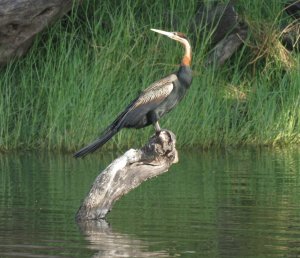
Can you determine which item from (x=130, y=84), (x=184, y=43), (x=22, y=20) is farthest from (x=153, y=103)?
(x=22, y=20)

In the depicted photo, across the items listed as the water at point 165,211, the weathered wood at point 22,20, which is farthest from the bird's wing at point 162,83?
the weathered wood at point 22,20

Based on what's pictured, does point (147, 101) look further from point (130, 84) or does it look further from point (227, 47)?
point (227, 47)

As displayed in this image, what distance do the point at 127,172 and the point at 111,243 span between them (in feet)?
3.39

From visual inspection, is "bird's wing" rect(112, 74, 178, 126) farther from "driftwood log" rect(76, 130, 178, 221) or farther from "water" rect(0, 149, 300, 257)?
"driftwood log" rect(76, 130, 178, 221)

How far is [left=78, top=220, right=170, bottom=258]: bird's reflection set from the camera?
7.01m

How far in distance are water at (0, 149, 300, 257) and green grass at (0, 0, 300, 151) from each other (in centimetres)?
74

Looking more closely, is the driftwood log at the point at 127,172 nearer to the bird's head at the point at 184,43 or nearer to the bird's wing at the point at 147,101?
the bird's wing at the point at 147,101

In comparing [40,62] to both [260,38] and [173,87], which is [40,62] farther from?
[173,87]

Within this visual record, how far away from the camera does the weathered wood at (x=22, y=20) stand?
46.9 feet

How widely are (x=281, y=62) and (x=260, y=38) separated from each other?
0.47 metres

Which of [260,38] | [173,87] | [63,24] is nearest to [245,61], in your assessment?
[260,38]

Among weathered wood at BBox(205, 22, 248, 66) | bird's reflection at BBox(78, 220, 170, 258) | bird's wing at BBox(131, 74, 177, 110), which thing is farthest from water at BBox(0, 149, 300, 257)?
weathered wood at BBox(205, 22, 248, 66)

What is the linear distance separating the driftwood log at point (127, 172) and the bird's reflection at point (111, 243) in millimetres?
135

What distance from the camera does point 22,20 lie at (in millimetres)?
14578
